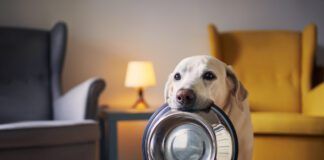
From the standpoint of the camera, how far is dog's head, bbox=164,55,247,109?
1204mm

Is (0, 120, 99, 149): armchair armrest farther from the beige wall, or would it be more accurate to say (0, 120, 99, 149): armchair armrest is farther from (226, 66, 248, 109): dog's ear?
the beige wall

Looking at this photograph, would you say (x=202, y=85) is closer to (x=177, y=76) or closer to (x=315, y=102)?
(x=177, y=76)

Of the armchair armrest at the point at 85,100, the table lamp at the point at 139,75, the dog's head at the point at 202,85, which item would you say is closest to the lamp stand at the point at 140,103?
the table lamp at the point at 139,75

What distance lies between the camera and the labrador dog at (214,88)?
128 centimetres

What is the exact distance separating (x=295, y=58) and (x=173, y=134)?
1748mm

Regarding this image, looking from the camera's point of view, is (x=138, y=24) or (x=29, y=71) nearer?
(x=29, y=71)

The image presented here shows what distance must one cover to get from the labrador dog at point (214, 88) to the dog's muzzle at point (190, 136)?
0.04 meters

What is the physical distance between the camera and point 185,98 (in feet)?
3.90

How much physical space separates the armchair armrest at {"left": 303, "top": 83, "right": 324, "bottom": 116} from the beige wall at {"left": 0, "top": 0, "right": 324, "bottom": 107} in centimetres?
82

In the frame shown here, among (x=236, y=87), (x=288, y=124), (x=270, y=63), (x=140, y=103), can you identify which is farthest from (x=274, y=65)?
(x=236, y=87)

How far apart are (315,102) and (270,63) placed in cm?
48

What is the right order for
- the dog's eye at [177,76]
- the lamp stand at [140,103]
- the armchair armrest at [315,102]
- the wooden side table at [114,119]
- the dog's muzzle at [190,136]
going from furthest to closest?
the lamp stand at [140,103]
the wooden side table at [114,119]
the armchair armrest at [315,102]
the dog's eye at [177,76]
the dog's muzzle at [190,136]

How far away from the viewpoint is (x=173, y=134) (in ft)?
4.02

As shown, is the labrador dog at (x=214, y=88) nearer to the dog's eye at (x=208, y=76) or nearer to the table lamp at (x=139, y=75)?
the dog's eye at (x=208, y=76)
